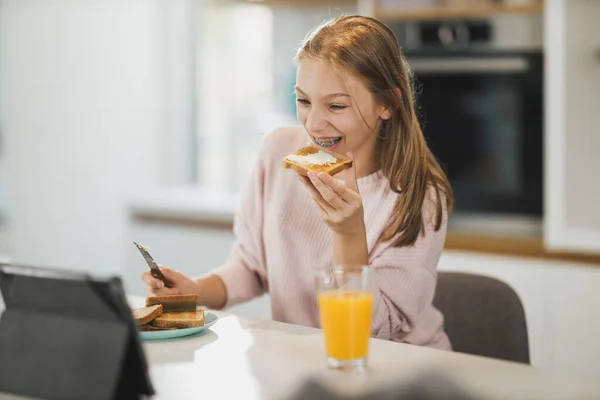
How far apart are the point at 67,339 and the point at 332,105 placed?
2.22 feet

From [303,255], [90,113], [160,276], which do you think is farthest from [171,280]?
[90,113]

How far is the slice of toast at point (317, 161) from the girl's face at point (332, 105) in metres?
0.03

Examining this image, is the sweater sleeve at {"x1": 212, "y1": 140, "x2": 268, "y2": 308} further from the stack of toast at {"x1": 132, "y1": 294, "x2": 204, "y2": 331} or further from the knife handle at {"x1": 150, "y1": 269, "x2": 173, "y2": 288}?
the stack of toast at {"x1": 132, "y1": 294, "x2": 204, "y2": 331}

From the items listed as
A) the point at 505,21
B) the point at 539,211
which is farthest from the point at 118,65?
the point at 539,211

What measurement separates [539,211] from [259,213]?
151 cm

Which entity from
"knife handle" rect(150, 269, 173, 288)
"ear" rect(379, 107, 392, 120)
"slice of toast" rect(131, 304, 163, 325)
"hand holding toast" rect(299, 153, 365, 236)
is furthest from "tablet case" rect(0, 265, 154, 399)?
"ear" rect(379, 107, 392, 120)

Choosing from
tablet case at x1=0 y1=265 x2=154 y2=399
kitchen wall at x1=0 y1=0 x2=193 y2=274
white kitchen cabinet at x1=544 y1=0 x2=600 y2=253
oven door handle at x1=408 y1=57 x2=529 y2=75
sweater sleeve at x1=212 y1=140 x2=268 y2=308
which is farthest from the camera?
kitchen wall at x1=0 y1=0 x2=193 y2=274

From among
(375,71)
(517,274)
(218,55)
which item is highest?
(218,55)

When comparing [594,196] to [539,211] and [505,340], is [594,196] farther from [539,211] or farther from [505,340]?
[505,340]

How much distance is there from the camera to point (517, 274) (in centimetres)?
278

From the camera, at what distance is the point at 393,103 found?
1.60 m

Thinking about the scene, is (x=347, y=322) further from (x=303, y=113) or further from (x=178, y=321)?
(x=303, y=113)

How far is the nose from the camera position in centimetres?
150

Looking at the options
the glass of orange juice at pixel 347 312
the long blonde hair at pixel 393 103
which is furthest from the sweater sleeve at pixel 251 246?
the glass of orange juice at pixel 347 312
